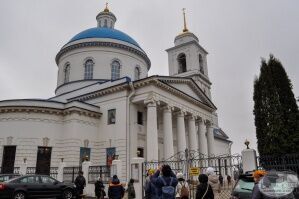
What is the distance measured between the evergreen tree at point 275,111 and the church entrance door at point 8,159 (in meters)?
17.7

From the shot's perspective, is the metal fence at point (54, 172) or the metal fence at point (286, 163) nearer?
the metal fence at point (286, 163)

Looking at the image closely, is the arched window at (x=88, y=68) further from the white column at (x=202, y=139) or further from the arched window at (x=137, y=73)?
the white column at (x=202, y=139)

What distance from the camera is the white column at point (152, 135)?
21250mm

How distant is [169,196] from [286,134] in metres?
13.4

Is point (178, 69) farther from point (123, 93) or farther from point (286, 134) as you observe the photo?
point (286, 134)

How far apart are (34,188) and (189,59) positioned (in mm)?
28893

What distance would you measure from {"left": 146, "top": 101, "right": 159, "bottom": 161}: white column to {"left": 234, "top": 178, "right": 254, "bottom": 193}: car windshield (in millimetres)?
13355

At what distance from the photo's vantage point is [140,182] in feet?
45.5

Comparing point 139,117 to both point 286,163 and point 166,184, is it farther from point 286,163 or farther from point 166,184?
point 166,184

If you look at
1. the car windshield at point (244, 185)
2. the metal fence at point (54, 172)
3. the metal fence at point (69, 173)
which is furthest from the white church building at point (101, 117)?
the car windshield at point (244, 185)

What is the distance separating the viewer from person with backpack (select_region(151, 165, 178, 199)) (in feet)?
19.1

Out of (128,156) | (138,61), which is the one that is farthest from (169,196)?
(138,61)

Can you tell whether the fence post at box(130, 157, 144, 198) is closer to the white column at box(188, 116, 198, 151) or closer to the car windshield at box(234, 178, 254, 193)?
the car windshield at box(234, 178, 254, 193)

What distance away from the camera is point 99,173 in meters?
17.0
